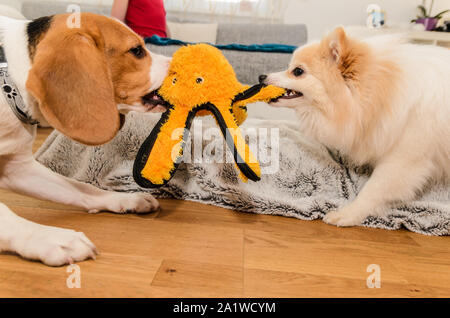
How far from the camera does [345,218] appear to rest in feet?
→ 3.92

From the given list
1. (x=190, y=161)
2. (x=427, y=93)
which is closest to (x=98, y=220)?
(x=190, y=161)

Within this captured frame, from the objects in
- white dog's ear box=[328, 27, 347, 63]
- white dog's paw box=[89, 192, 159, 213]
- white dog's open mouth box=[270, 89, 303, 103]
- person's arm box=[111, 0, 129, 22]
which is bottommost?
white dog's paw box=[89, 192, 159, 213]

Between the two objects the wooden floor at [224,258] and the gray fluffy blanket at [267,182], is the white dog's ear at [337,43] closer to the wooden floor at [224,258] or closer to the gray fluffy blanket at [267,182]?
the gray fluffy blanket at [267,182]

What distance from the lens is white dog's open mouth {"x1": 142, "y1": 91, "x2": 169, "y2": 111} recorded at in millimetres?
1119

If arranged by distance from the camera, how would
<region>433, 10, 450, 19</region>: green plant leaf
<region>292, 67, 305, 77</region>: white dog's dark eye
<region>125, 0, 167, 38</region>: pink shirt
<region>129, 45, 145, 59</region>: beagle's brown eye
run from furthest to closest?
<region>433, 10, 450, 19</region>: green plant leaf → <region>125, 0, 167, 38</region>: pink shirt → <region>292, 67, 305, 77</region>: white dog's dark eye → <region>129, 45, 145, 59</region>: beagle's brown eye

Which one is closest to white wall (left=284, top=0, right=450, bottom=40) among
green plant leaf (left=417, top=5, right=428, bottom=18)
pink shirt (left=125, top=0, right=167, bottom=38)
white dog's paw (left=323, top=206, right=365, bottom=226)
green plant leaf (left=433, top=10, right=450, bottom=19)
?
green plant leaf (left=417, top=5, right=428, bottom=18)

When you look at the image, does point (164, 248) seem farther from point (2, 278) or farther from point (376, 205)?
point (376, 205)

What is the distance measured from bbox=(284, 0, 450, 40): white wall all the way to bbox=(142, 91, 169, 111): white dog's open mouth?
4.50m

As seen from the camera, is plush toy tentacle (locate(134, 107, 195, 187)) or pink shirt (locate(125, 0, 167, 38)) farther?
pink shirt (locate(125, 0, 167, 38))

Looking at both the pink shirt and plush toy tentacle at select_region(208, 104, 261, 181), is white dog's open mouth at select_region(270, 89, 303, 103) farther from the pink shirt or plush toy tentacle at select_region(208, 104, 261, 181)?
the pink shirt

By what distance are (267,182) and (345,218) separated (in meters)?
0.32

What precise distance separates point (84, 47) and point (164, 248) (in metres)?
0.60
